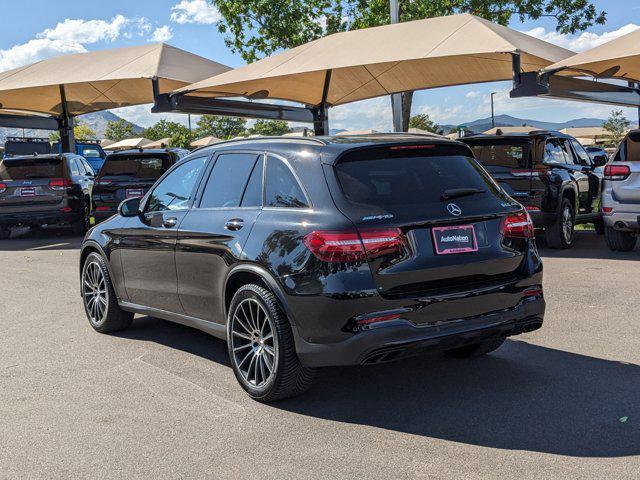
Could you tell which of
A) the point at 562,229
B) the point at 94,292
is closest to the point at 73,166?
the point at 94,292

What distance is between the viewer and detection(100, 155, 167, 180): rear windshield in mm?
14477

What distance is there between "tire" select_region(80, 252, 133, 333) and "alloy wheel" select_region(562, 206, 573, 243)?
24.4ft

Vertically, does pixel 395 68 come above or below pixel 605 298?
above

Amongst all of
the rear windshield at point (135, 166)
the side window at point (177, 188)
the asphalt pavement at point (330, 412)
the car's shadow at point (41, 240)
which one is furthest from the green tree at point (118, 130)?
the asphalt pavement at point (330, 412)

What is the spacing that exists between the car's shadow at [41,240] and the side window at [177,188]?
8.88m

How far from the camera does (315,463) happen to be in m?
3.83

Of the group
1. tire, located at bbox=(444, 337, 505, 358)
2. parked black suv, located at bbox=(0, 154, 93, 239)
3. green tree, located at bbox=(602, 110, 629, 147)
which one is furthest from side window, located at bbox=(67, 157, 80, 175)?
green tree, located at bbox=(602, 110, 629, 147)

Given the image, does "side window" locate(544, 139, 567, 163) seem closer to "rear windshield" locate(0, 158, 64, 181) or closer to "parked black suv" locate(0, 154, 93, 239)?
"parked black suv" locate(0, 154, 93, 239)

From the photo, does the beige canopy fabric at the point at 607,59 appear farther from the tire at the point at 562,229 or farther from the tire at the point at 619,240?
the tire at the point at 619,240

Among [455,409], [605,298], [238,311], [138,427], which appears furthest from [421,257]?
[605,298]

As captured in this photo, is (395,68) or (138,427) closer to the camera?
(138,427)

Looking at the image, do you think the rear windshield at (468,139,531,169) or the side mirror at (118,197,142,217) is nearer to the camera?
the side mirror at (118,197,142,217)

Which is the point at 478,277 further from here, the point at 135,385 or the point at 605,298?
the point at 605,298

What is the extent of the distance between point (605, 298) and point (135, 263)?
4767 mm
